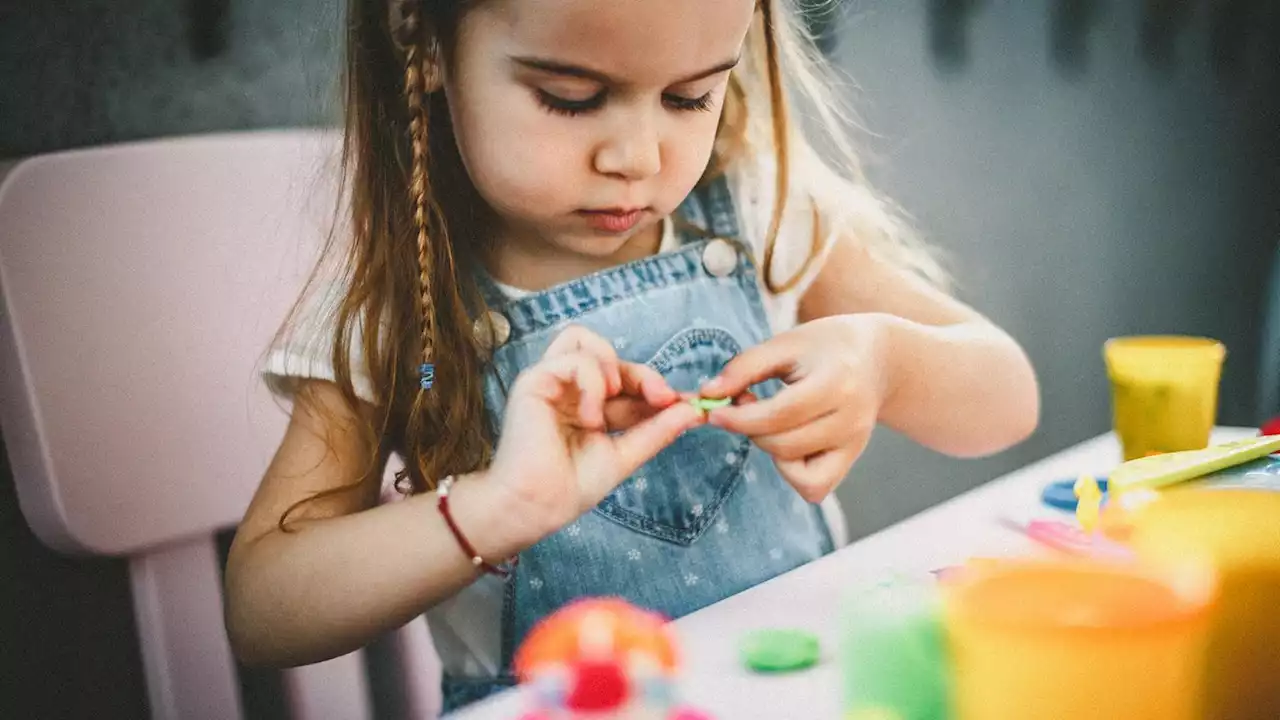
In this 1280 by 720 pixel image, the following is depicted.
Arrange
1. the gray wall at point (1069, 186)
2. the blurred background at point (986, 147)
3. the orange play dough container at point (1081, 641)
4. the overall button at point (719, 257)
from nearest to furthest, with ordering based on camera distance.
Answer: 1. the orange play dough container at point (1081, 641)
2. the blurred background at point (986, 147)
3. the overall button at point (719, 257)
4. the gray wall at point (1069, 186)

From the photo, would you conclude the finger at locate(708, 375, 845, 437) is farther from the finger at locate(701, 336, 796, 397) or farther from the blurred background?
the blurred background

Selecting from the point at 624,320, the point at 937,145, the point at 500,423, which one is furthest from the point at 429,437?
the point at 937,145

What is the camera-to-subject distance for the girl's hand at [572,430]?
50cm

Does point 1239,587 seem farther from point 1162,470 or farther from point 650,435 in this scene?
point 650,435

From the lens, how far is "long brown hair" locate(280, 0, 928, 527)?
1.85 feet

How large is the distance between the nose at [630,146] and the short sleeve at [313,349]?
6.8 inches

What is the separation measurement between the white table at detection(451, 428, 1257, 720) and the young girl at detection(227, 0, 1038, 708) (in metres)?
0.06

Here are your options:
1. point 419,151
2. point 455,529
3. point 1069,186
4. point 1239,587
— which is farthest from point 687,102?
point 1069,186

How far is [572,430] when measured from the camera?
526 millimetres

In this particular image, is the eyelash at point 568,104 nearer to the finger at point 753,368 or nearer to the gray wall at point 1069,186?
the finger at point 753,368

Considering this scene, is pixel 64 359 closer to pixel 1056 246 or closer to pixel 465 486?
pixel 465 486

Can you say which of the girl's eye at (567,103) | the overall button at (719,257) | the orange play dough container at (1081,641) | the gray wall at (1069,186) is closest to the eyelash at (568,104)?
the girl's eye at (567,103)

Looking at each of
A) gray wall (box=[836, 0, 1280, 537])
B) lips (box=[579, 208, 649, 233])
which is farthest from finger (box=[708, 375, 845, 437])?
gray wall (box=[836, 0, 1280, 537])

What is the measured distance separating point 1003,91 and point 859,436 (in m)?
0.62
